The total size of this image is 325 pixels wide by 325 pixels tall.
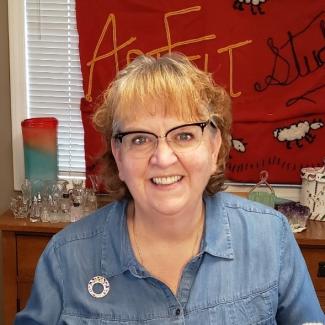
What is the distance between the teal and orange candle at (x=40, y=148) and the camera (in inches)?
88.4

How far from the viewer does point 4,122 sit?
94.0 inches

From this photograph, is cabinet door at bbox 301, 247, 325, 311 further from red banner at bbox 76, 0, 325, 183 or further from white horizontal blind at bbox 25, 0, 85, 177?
white horizontal blind at bbox 25, 0, 85, 177

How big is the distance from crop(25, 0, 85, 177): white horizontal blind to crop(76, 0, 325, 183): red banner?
0.33 ft

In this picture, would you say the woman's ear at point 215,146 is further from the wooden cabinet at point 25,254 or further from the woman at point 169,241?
the wooden cabinet at point 25,254

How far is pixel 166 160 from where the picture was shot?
110 cm

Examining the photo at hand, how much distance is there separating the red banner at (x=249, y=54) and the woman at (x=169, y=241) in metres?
1.02

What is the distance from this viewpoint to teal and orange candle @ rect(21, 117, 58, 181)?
225 cm

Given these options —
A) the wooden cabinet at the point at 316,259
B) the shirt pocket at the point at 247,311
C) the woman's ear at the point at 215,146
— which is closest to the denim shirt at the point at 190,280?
the shirt pocket at the point at 247,311

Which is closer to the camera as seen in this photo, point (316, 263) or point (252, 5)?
point (316, 263)

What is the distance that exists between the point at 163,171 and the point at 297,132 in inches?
53.5

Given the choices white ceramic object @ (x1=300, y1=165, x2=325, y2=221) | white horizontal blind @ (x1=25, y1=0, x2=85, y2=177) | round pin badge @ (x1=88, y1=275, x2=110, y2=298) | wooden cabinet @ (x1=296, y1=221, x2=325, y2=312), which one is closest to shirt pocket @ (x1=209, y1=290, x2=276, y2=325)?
round pin badge @ (x1=88, y1=275, x2=110, y2=298)

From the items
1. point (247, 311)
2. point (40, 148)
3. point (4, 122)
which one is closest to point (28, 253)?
point (40, 148)

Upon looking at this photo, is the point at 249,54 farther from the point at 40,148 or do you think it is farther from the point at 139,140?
the point at 139,140

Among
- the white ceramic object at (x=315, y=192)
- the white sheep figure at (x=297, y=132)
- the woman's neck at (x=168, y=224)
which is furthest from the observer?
the white sheep figure at (x=297, y=132)
